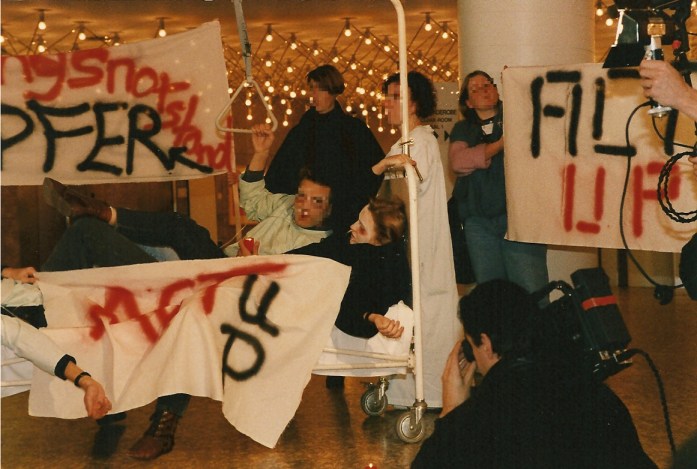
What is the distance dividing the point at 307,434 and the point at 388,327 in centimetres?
64

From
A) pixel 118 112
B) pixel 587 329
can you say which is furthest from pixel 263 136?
pixel 587 329

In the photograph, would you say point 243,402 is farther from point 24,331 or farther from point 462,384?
point 462,384

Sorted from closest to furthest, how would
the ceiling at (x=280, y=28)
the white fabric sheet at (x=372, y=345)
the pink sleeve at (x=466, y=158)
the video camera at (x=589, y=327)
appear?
the video camera at (x=589, y=327)
the white fabric sheet at (x=372, y=345)
the pink sleeve at (x=466, y=158)
the ceiling at (x=280, y=28)

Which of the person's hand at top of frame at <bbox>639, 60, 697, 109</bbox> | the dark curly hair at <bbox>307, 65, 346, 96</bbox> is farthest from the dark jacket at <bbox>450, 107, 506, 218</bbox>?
the person's hand at top of frame at <bbox>639, 60, 697, 109</bbox>

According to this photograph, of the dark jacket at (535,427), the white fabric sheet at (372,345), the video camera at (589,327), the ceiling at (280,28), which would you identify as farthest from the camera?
the ceiling at (280,28)

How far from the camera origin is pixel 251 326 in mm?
4070

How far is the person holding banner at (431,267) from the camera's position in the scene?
471cm

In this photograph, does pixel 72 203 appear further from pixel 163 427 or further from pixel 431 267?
pixel 431 267

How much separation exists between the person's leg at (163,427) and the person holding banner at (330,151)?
4.45 ft

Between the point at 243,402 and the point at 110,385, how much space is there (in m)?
0.52

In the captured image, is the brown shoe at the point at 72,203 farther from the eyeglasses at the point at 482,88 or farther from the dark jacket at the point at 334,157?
the eyeglasses at the point at 482,88

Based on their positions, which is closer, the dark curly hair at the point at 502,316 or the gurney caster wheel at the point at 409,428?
the dark curly hair at the point at 502,316

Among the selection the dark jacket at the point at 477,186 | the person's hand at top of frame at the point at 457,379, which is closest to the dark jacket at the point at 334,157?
the dark jacket at the point at 477,186

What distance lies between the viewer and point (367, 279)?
4.36 metres
